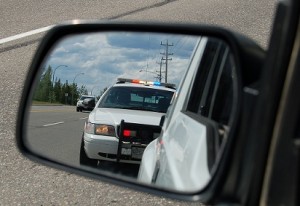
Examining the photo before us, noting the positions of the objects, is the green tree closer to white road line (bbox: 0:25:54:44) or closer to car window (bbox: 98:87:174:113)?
car window (bbox: 98:87:174:113)

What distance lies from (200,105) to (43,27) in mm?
10317

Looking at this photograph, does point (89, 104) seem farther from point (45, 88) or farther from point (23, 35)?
point (23, 35)

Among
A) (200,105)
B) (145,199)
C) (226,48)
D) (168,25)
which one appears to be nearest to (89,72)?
(200,105)

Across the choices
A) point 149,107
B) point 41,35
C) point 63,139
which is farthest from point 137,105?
point 41,35

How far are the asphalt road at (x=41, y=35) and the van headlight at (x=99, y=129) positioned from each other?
2.22 meters

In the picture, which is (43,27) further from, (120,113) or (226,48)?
(226,48)

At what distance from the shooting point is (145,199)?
4938mm

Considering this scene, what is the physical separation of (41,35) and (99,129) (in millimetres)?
9324

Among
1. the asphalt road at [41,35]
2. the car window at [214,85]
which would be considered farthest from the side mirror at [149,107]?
the asphalt road at [41,35]

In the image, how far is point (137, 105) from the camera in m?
2.45

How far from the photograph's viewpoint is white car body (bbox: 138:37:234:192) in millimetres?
1696

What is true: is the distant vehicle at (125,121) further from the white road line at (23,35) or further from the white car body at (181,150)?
the white road line at (23,35)

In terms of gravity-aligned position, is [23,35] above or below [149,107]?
above

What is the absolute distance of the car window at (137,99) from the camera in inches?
95.2
